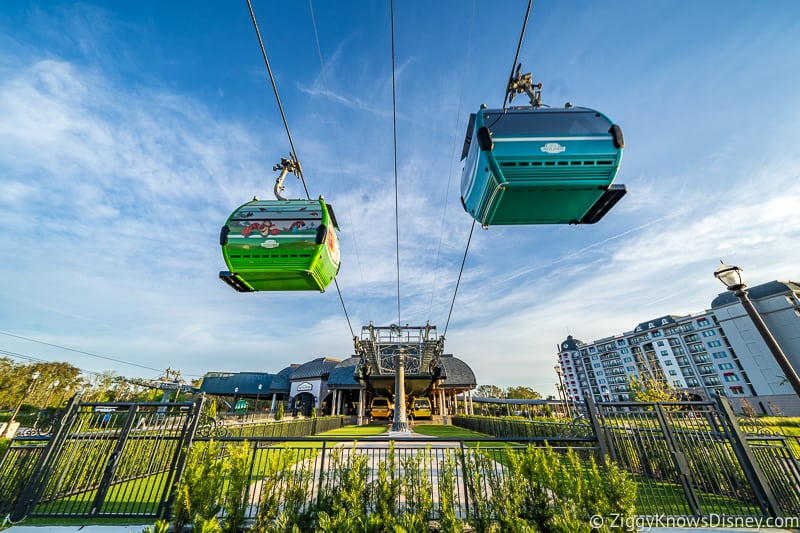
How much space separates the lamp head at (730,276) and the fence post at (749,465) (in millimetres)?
2187

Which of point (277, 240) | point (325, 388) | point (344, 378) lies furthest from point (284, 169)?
point (325, 388)

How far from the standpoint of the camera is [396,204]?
22.9 ft

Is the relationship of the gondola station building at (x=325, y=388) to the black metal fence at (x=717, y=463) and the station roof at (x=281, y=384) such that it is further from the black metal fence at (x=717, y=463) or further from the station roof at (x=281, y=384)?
the black metal fence at (x=717, y=463)

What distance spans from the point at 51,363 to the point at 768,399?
101065 mm

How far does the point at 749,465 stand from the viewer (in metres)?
4.76

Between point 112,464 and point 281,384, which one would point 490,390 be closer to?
point 281,384

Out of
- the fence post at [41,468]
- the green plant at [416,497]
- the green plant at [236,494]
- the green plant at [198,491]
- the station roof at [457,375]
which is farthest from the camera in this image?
the station roof at [457,375]

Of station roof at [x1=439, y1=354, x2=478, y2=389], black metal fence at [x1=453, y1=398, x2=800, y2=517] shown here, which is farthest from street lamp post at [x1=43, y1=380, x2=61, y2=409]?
black metal fence at [x1=453, y1=398, x2=800, y2=517]

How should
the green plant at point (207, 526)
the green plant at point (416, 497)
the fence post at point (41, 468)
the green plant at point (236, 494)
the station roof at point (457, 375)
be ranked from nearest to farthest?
1. the green plant at point (207, 526)
2. the green plant at point (416, 497)
3. the green plant at point (236, 494)
4. the fence post at point (41, 468)
5. the station roof at point (457, 375)

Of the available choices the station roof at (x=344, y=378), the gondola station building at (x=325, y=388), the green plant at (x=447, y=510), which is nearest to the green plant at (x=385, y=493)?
the green plant at (x=447, y=510)

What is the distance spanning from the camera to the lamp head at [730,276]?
222 inches

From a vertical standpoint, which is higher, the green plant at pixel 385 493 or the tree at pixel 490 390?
the tree at pixel 490 390

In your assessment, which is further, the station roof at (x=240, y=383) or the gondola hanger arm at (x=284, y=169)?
the station roof at (x=240, y=383)

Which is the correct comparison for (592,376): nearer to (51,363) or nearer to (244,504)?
(244,504)
